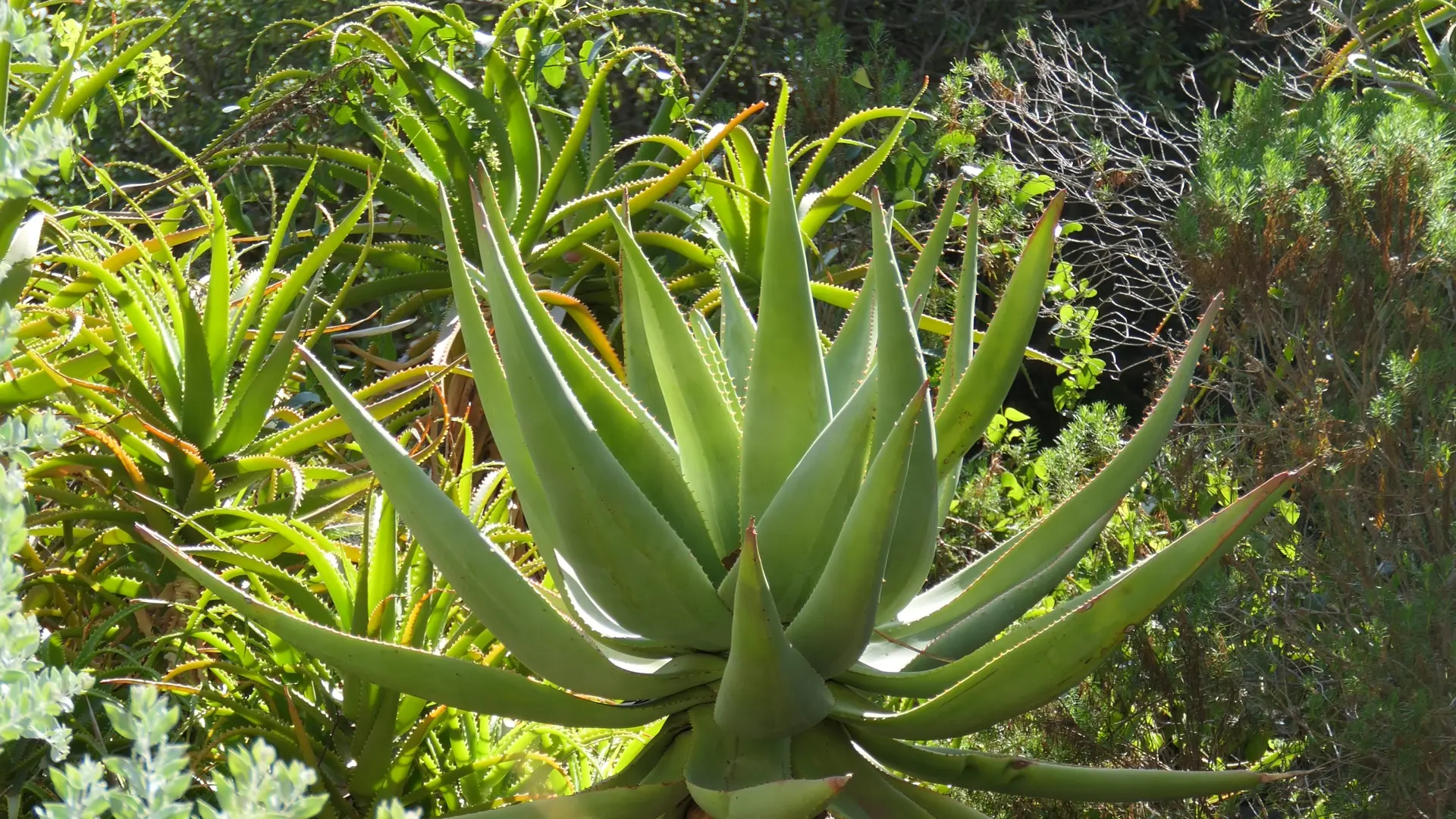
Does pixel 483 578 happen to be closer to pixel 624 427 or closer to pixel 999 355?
pixel 624 427

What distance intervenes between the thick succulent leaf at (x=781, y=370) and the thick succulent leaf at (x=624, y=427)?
6 centimetres

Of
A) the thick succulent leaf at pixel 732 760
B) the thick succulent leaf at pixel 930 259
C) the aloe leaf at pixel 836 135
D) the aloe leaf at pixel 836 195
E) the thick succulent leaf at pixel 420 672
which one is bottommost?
the thick succulent leaf at pixel 732 760

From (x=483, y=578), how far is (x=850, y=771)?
369 mm

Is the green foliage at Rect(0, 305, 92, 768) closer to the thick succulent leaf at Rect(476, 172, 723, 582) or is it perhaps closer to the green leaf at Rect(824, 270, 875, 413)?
the thick succulent leaf at Rect(476, 172, 723, 582)

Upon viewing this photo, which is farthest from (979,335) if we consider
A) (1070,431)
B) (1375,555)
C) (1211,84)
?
(1211,84)

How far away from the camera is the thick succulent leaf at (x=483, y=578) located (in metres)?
1.00

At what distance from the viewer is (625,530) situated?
1.01 meters

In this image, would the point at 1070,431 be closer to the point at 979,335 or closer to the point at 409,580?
the point at 979,335

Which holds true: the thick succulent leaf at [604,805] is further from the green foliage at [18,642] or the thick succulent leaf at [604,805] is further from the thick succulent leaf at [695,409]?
the green foliage at [18,642]

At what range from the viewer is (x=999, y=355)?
1251mm

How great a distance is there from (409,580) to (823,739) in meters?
0.59

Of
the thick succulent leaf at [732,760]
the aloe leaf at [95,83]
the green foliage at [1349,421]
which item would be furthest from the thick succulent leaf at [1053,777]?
the aloe leaf at [95,83]

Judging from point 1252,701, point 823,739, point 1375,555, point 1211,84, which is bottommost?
point 1252,701

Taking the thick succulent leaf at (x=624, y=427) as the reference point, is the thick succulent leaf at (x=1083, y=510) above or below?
below
